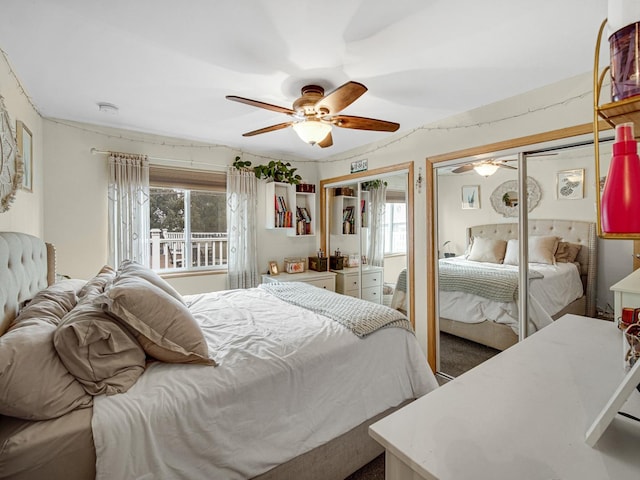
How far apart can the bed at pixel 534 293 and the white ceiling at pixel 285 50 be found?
3.51ft

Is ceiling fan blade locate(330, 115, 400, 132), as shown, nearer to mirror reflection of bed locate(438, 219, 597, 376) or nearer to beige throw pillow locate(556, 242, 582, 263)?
mirror reflection of bed locate(438, 219, 597, 376)

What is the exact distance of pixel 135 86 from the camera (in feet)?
7.21

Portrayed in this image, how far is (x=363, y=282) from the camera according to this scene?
4.10m

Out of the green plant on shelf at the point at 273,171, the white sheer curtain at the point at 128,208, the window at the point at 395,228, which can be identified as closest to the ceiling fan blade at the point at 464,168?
the window at the point at 395,228

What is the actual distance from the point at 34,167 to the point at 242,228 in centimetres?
195

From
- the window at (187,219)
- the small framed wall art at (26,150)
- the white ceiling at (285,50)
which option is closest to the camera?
the white ceiling at (285,50)

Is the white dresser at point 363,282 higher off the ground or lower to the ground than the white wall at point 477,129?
lower

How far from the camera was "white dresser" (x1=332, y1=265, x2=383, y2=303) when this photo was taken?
3918 mm

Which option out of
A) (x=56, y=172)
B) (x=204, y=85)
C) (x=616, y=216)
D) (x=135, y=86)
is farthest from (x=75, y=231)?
(x=616, y=216)

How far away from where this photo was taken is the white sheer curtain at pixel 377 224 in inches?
144

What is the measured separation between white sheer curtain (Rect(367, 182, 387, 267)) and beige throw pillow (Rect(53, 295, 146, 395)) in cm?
293

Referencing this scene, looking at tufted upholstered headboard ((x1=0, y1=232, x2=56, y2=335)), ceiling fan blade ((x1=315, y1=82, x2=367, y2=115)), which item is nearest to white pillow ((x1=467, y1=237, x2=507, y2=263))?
ceiling fan blade ((x1=315, y1=82, x2=367, y2=115))

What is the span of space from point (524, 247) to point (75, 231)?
13.1 feet

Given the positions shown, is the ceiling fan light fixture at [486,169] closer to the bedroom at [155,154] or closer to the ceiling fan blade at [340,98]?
the bedroom at [155,154]
